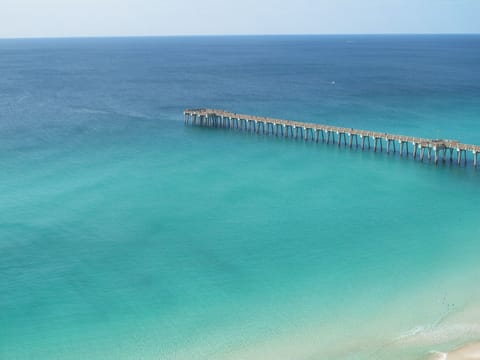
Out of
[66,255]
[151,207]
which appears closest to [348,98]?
[151,207]

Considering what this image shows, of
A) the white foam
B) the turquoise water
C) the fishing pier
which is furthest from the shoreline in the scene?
the fishing pier

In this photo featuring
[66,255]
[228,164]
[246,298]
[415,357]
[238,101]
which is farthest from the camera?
[238,101]

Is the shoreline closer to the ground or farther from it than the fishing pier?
closer to the ground

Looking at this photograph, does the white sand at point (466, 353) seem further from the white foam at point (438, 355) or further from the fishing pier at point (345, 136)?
the fishing pier at point (345, 136)

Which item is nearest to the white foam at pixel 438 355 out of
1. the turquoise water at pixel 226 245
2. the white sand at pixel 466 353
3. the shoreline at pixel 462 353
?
the shoreline at pixel 462 353

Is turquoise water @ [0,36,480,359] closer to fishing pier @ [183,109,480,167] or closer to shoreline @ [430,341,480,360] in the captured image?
shoreline @ [430,341,480,360]

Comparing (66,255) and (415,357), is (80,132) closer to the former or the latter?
(66,255)
